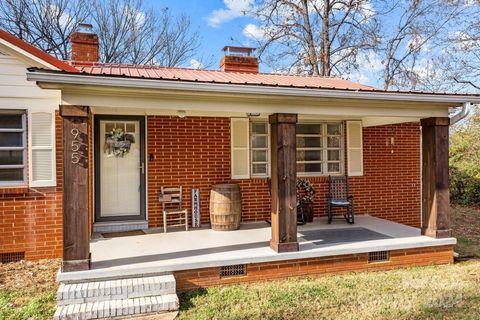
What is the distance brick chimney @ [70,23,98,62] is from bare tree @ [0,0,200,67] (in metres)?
10.2

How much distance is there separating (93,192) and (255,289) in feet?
12.1

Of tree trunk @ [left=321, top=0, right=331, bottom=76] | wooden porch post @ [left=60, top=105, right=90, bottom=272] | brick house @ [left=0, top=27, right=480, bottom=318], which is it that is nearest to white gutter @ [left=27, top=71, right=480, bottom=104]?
brick house @ [left=0, top=27, right=480, bottom=318]

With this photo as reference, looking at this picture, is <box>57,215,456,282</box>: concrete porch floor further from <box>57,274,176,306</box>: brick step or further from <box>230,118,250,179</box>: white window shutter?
<box>230,118,250,179</box>: white window shutter

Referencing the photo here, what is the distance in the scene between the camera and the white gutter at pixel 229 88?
4.01 meters

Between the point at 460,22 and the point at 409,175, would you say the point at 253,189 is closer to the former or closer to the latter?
the point at 409,175

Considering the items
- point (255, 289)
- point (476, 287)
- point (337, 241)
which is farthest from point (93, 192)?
point (476, 287)

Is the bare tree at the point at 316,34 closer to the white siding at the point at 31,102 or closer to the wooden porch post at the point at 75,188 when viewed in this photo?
the white siding at the point at 31,102

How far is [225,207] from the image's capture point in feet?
21.5

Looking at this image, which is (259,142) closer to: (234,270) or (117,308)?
(234,270)

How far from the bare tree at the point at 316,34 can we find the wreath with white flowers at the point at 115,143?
10798 millimetres

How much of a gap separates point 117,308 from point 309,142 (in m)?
5.29

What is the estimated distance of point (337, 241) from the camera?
5.81 metres

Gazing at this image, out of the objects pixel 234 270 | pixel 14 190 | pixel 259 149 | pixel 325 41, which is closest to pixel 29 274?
pixel 14 190

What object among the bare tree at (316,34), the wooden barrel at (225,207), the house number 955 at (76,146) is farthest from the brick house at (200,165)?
the bare tree at (316,34)
